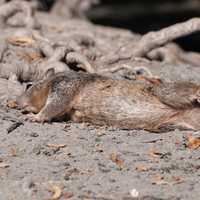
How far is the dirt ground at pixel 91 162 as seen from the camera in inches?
240

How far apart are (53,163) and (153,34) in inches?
186

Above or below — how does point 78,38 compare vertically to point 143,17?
above

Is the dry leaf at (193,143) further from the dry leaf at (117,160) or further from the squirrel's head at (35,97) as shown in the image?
the squirrel's head at (35,97)

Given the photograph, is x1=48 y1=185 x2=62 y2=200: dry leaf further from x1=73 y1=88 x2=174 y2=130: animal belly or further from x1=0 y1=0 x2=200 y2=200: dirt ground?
x1=73 y1=88 x2=174 y2=130: animal belly

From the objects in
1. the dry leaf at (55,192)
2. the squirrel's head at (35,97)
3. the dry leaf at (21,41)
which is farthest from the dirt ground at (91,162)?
the dry leaf at (21,41)

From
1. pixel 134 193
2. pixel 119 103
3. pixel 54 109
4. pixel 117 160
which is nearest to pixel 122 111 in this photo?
pixel 119 103

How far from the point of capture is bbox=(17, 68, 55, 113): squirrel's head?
8086 millimetres

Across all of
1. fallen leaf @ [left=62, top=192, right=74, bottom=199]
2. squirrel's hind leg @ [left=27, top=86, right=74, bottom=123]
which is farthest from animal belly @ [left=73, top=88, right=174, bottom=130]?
fallen leaf @ [left=62, top=192, right=74, bottom=199]

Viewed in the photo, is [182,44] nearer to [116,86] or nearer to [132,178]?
[116,86]

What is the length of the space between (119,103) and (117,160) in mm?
1130

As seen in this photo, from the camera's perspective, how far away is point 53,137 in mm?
A: 7230

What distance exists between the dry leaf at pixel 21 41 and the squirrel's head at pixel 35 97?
8.84ft

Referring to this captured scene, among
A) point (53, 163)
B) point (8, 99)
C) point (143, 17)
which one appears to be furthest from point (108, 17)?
point (53, 163)

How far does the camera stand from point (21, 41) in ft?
36.0
